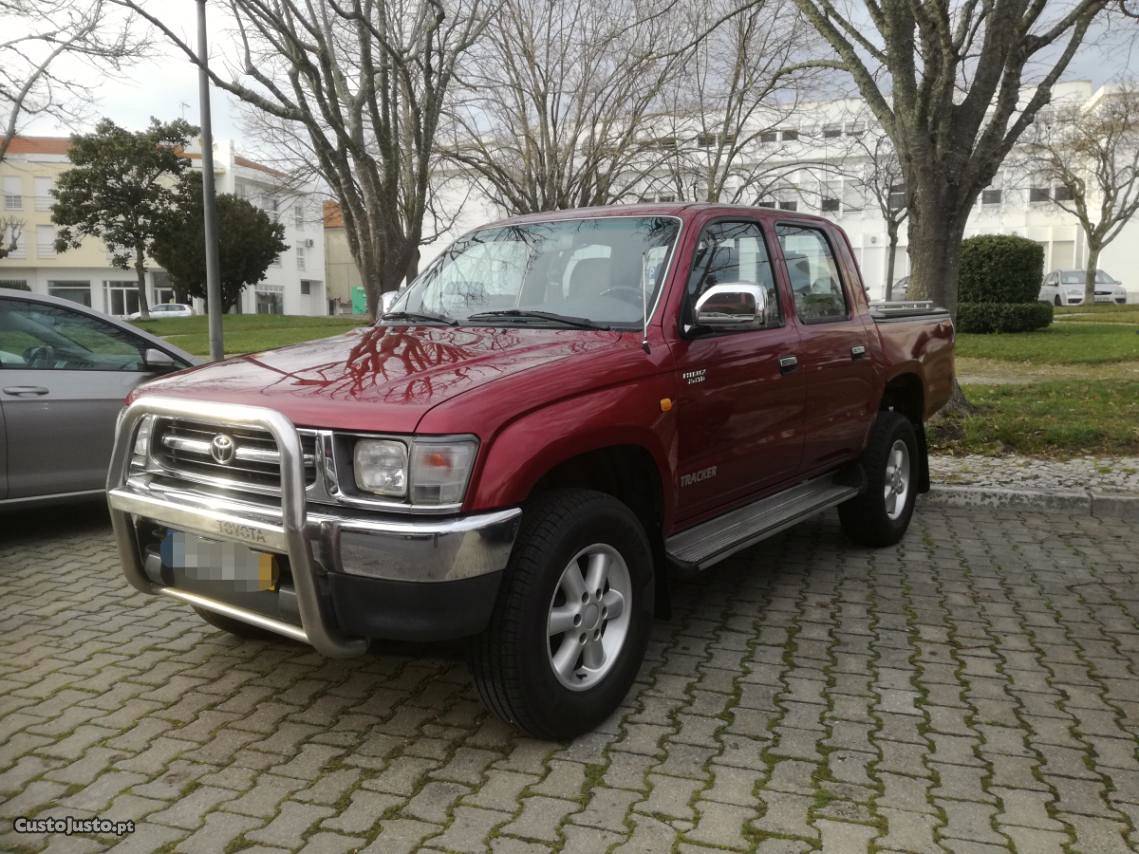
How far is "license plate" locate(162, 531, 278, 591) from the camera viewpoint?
10.2 ft

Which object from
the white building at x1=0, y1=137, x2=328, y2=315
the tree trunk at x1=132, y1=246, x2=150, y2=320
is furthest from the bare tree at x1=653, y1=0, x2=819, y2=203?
the white building at x1=0, y1=137, x2=328, y2=315

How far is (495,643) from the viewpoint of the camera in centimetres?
305

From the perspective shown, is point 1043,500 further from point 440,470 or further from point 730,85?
point 730,85

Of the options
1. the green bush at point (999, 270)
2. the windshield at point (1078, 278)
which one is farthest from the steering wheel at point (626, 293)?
the windshield at point (1078, 278)

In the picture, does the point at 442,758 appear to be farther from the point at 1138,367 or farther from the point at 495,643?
the point at 1138,367

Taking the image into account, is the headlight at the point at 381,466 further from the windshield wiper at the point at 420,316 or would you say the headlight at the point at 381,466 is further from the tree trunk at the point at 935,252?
the tree trunk at the point at 935,252

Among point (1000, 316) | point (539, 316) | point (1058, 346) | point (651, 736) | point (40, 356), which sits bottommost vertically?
point (651, 736)

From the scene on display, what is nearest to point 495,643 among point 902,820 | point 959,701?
point 902,820

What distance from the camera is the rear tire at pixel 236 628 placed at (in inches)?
158

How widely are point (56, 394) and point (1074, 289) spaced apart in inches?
1581

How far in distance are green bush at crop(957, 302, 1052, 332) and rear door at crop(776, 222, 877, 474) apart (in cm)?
1514

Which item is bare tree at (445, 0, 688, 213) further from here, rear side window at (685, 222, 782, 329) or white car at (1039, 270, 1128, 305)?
white car at (1039, 270, 1128, 305)

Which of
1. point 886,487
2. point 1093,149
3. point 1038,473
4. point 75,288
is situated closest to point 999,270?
point 1038,473

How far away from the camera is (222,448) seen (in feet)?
10.7
